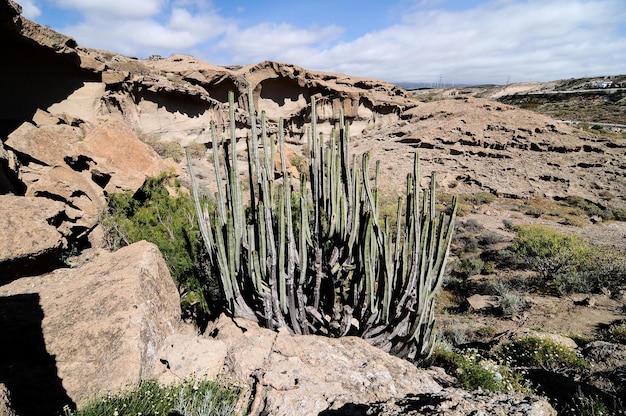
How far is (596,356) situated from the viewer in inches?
202

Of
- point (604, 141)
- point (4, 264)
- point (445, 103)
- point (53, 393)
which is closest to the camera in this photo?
point (53, 393)

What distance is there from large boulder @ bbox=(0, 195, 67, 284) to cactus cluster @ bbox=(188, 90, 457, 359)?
9.15 ft

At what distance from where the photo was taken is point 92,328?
3496 mm

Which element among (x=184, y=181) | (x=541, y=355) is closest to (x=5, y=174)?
(x=184, y=181)

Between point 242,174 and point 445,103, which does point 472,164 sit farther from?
point 242,174

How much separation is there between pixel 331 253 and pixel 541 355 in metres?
3.69

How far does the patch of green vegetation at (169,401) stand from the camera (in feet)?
8.93

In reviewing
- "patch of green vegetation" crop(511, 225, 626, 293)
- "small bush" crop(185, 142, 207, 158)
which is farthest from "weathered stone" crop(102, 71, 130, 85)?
"patch of green vegetation" crop(511, 225, 626, 293)

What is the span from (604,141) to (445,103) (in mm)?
8828

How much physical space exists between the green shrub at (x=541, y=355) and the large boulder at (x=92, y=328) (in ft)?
16.3

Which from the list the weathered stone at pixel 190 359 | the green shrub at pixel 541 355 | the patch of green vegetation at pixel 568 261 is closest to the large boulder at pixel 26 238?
the weathered stone at pixel 190 359

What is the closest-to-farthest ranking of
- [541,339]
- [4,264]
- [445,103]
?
[4,264] → [541,339] → [445,103]

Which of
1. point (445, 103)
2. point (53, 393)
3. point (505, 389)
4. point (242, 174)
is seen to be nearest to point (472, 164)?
point (445, 103)

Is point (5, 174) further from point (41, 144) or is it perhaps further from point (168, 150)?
point (168, 150)
